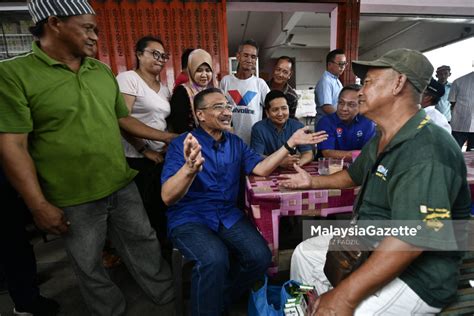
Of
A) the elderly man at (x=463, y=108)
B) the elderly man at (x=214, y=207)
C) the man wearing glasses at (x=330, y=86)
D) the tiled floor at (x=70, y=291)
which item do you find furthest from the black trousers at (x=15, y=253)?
the elderly man at (x=463, y=108)

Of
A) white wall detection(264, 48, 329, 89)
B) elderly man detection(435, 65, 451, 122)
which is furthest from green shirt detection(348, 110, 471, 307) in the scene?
white wall detection(264, 48, 329, 89)

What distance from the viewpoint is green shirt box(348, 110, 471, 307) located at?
96 centimetres

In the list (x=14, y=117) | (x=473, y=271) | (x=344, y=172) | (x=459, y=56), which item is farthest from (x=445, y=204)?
(x=459, y=56)

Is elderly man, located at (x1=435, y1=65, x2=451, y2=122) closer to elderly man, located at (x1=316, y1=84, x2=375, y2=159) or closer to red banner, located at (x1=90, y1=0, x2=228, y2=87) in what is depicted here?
elderly man, located at (x1=316, y1=84, x2=375, y2=159)

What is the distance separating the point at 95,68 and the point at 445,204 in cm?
185

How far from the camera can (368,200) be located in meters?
Result: 1.24

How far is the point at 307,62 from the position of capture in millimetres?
11438

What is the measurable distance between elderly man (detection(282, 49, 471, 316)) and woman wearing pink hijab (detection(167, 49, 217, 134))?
1.41 meters

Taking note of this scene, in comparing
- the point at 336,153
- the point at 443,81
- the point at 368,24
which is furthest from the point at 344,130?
the point at 368,24

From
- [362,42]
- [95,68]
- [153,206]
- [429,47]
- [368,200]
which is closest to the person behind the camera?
[368,200]

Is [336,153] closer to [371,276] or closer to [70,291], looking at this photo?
[371,276]

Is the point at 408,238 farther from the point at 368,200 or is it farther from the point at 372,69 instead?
the point at 372,69

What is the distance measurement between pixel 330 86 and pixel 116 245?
2.95 meters

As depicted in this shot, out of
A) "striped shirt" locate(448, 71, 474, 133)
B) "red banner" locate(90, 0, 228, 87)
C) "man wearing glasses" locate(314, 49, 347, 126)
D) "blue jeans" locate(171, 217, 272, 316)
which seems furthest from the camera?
"striped shirt" locate(448, 71, 474, 133)
